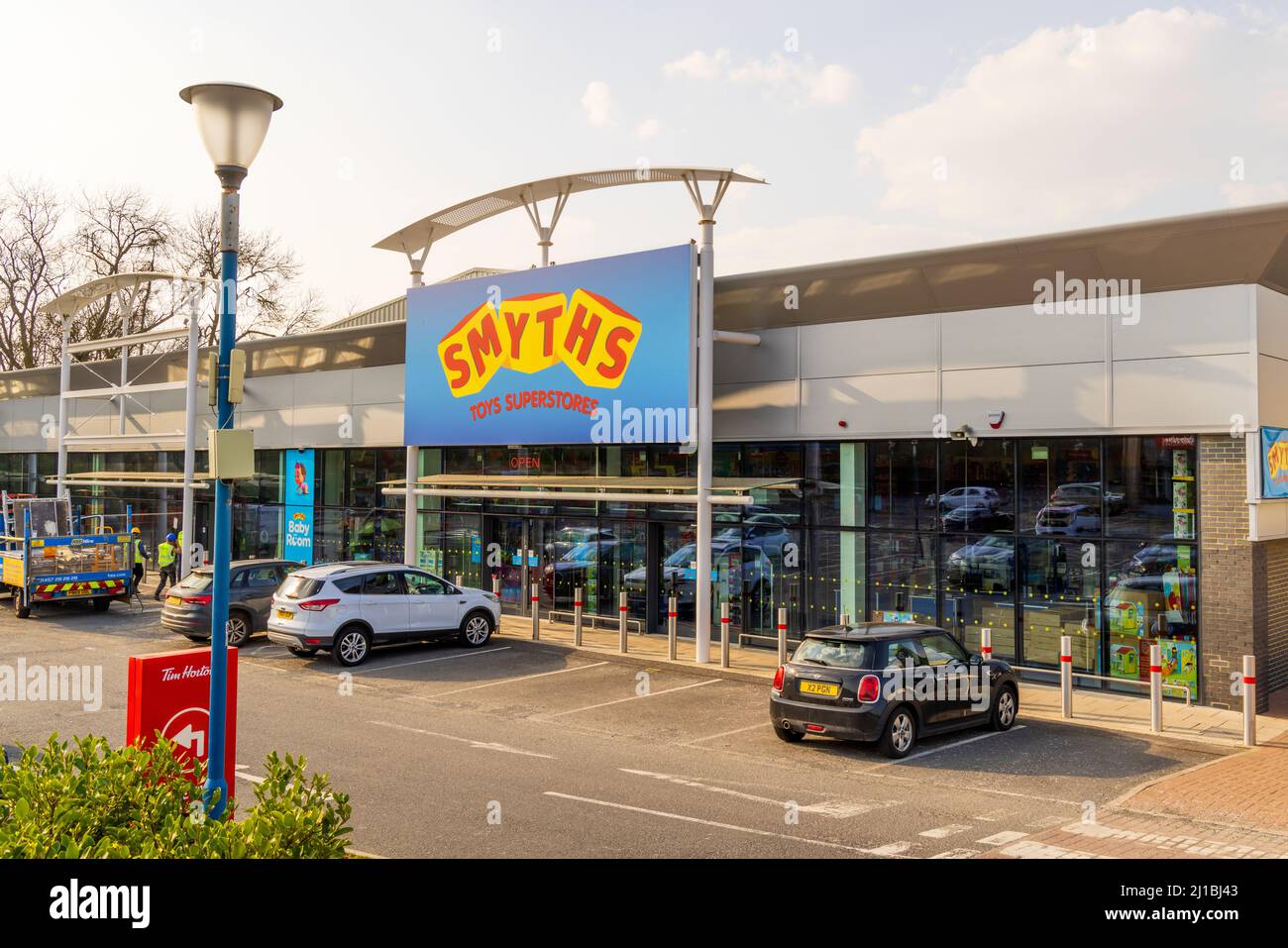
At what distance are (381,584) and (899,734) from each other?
33.0ft

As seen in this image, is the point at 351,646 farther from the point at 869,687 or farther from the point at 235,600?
the point at 869,687

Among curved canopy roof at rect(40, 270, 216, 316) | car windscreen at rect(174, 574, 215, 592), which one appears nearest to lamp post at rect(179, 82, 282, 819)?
car windscreen at rect(174, 574, 215, 592)

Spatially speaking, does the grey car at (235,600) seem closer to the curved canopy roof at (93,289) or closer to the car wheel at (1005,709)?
the curved canopy roof at (93,289)

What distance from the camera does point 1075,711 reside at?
15.0 metres

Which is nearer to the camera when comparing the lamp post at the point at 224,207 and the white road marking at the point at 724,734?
the lamp post at the point at 224,207

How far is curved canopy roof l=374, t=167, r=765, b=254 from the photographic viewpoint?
62.2 feet

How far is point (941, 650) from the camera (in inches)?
516

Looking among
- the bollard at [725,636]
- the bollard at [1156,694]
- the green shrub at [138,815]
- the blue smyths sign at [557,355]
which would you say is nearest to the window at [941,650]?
the bollard at [1156,694]

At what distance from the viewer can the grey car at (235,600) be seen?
19812 millimetres

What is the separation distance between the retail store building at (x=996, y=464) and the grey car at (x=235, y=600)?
4.20 m

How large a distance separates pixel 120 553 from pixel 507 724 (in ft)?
50.9

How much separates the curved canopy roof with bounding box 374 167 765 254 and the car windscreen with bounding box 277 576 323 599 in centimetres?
890

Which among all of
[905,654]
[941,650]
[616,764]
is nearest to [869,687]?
Answer: [905,654]
